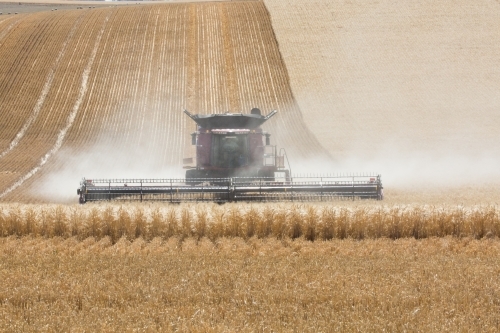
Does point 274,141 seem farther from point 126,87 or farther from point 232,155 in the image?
point 232,155

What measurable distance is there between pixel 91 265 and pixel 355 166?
1877 cm

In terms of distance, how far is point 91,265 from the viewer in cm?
1146

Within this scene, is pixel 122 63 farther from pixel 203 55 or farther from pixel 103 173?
pixel 103 173

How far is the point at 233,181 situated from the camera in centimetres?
2045

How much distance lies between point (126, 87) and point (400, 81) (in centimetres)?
1452

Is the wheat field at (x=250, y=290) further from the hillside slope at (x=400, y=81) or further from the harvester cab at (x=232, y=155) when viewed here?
the hillside slope at (x=400, y=81)

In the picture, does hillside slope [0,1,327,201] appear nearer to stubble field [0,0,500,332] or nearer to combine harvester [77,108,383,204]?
stubble field [0,0,500,332]

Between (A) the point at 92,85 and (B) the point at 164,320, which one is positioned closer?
(B) the point at 164,320

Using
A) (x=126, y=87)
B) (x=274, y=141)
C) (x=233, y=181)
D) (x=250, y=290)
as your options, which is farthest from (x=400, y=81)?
(x=250, y=290)

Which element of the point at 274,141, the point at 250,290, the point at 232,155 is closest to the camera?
the point at 250,290

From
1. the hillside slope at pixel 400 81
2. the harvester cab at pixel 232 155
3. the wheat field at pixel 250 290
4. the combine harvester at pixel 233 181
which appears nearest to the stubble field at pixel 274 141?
the wheat field at pixel 250 290

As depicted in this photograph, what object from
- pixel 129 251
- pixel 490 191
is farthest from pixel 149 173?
pixel 129 251

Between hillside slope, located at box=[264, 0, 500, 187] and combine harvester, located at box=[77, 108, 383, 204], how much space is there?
514 cm

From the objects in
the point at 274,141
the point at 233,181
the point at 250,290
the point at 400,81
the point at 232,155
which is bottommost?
the point at 250,290
